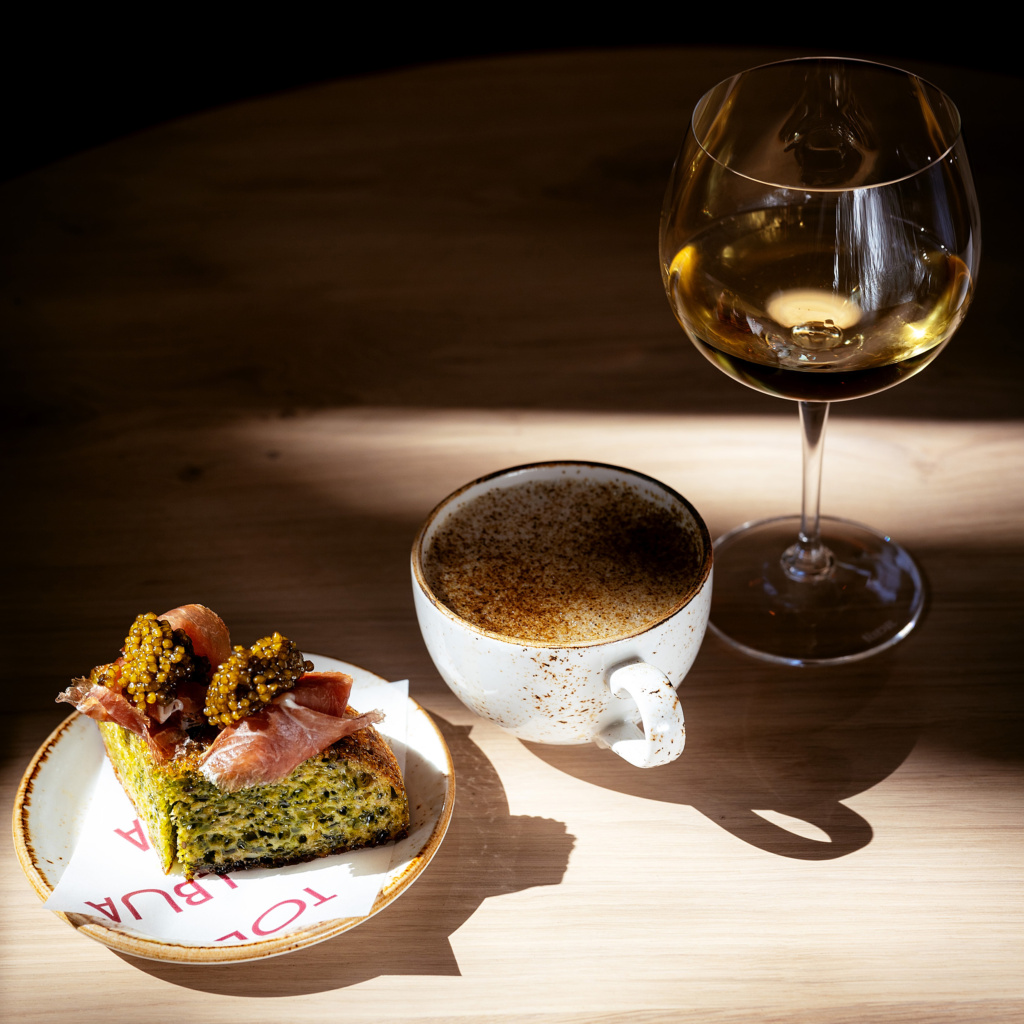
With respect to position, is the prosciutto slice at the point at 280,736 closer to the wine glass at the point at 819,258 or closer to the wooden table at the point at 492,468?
the wooden table at the point at 492,468

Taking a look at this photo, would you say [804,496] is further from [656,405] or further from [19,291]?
[19,291]

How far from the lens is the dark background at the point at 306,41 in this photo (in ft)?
11.4

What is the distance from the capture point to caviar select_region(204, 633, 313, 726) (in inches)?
28.0

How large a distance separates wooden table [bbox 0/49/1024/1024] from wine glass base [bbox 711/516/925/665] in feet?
0.08

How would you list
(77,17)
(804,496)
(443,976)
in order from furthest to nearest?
(77,17)
(804,496)
(443,976)

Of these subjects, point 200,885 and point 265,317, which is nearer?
point 200,885

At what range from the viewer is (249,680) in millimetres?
714

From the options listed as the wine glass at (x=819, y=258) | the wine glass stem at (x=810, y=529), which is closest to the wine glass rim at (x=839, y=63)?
the wine glass at (x=819, y=258)

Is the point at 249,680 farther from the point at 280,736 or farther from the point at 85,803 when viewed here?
the point at 85,803

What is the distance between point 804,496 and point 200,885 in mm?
566

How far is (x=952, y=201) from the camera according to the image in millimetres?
771

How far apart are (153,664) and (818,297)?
0.54 metres

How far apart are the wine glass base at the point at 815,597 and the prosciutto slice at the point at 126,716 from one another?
1.46 ft

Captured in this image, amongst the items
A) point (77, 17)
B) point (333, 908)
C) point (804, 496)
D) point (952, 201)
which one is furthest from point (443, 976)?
point (77, 17)
